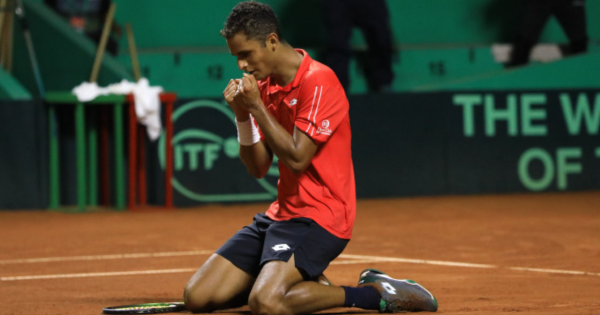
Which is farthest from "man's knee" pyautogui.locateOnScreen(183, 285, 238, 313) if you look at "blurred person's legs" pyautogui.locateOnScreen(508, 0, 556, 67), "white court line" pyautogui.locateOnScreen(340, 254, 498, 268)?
"blurred person's legs" pyautogui.locateOnScreen(508, 0, 556, 67)

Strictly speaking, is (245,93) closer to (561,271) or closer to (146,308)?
(146,308)

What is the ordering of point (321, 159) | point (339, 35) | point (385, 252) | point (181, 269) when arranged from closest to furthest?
1. point (321, 159)
2. point (181, 269)
3. point (385, 252)
4. point (339, 35)

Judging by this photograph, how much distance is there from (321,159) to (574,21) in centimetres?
889

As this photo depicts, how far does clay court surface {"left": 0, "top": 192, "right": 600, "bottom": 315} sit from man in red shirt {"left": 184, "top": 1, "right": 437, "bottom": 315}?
27 centimetres

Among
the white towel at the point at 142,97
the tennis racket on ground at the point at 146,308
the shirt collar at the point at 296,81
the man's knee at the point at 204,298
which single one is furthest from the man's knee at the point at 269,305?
the white towel at the point at 142,97

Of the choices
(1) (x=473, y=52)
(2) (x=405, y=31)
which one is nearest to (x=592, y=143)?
(1) (x=473, y=52)

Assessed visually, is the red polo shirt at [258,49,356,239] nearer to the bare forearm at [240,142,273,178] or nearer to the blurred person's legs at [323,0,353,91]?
the bare forearm at [240,142,273,178]

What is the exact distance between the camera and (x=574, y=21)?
507 inches

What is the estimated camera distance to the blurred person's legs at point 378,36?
12000 mm

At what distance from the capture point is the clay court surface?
5441mm

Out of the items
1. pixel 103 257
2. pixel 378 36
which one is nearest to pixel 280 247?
pixel 103 257

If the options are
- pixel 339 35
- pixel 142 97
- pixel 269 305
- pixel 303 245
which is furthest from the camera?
pixel 339 35

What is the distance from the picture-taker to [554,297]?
17.1ft

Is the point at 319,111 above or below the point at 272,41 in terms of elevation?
below
